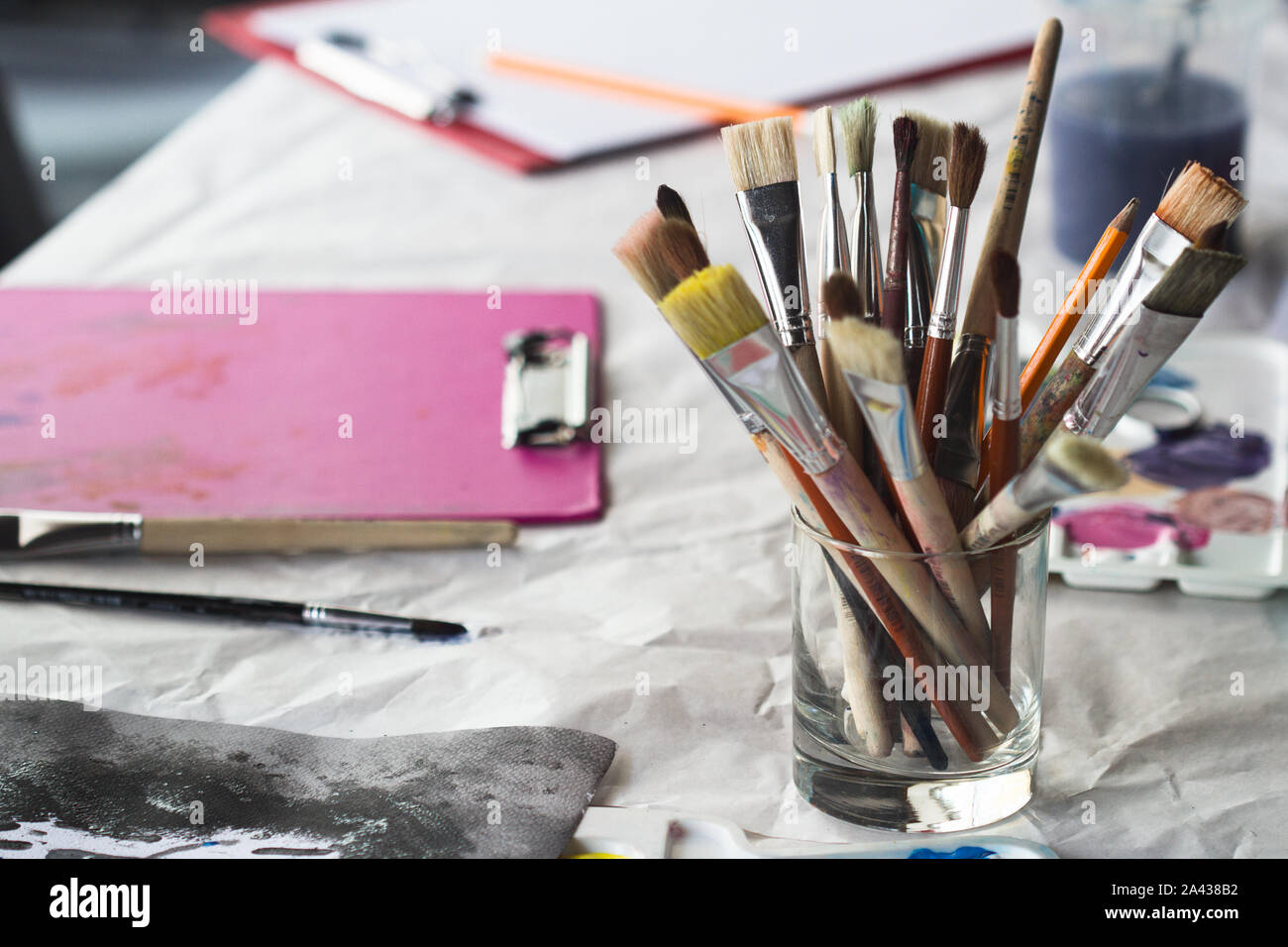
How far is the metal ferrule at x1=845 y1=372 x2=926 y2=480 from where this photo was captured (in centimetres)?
35

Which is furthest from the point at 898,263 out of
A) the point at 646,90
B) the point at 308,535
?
the point at 646,90

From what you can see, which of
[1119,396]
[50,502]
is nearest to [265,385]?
[50,502]

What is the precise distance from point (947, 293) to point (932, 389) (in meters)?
0.03

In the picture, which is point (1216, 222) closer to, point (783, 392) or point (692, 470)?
point (783, 392)

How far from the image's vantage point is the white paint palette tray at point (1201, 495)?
0.57m

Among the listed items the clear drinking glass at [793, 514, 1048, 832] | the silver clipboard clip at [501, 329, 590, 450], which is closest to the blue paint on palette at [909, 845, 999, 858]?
the clear drinking glass at [793, 514, 1048, 832]

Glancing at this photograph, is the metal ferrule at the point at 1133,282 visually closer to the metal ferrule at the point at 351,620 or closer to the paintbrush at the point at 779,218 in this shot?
the paintbrush at the point at 779,218

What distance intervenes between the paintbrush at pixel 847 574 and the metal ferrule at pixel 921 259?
65mm

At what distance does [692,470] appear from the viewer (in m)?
0.69

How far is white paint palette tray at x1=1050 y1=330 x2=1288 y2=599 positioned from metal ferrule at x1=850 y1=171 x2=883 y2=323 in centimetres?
20

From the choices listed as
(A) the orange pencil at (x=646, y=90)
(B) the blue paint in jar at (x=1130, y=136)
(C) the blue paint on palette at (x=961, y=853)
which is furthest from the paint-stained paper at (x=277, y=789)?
(A) the orange pencil at (x=646, y=90)

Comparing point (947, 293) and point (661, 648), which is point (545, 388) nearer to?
point (661, 648)

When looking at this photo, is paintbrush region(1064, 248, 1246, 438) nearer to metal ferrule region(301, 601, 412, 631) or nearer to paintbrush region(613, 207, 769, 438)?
paintbrush region(613, 207, 769, 438)
